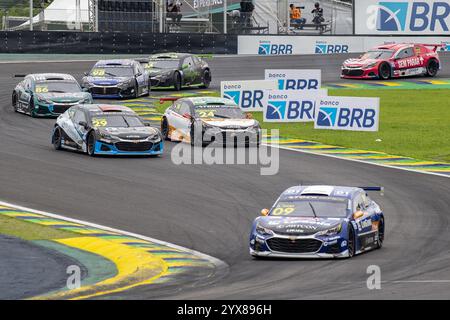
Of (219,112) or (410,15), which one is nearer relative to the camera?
(219,112)

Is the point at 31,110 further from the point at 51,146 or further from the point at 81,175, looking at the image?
the point at 81,175

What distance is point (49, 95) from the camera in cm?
4200

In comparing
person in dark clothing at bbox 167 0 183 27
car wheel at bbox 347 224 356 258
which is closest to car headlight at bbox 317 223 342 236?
car wheel at bbox 347 224 356 258

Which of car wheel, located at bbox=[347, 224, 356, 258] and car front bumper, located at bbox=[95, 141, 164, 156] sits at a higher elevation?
car wheel, located at bbox=[347, 224, 356, 258]

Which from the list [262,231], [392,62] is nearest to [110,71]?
[392,62]

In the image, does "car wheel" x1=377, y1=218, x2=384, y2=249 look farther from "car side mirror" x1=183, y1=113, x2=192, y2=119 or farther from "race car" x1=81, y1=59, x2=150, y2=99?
"race car" x1=81, y1=59, x2=150, y2=99

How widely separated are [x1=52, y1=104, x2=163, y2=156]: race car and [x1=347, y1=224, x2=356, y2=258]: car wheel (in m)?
13.1

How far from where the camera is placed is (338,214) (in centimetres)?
2212

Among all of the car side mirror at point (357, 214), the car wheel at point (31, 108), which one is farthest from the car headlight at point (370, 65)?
the car side mirror at point (357, 214)

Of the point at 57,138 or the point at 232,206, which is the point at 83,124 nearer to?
the point at 57,138

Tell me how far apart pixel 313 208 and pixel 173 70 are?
96.2 ft

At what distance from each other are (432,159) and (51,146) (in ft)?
36.2

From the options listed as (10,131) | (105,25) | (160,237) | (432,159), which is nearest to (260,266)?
(160,237)

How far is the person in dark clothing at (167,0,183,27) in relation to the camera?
61.4 metres
